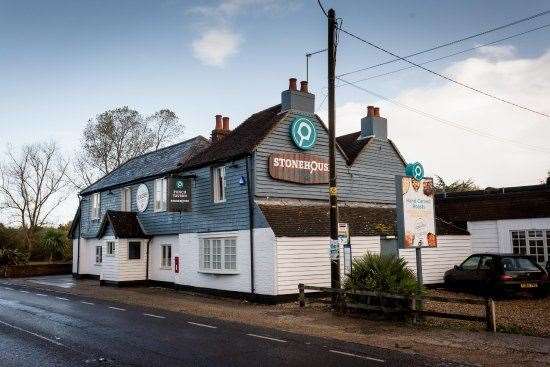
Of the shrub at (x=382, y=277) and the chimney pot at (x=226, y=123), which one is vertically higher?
the chimney pot at (x=226, y=123)

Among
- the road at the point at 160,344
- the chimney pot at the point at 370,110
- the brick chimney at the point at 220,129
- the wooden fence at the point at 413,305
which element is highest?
the chimney pot at the point at 370,110

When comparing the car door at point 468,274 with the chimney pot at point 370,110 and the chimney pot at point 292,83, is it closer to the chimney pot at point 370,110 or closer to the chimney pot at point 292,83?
the chimney pot at point 370,110

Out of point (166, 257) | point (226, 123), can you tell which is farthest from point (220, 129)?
point (166, 257)

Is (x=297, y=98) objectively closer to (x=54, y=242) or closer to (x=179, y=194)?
(x=179, y=194)

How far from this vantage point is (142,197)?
2695 centimetres

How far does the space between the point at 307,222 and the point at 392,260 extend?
555cm

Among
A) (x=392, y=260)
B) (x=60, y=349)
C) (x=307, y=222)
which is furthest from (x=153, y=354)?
(x=307, y=222)

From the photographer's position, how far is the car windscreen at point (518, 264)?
16.2 meters

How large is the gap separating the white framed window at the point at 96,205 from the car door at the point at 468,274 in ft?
75.9

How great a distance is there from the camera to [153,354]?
8812 millimetres

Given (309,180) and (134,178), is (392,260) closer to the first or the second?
(309,180)

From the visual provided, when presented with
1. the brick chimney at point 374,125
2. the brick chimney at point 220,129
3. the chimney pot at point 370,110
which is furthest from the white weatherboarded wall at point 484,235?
the brick chimney at point 220,129

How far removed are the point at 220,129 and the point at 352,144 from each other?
7220mm

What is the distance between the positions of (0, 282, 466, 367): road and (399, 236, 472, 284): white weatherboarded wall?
11567 mm
